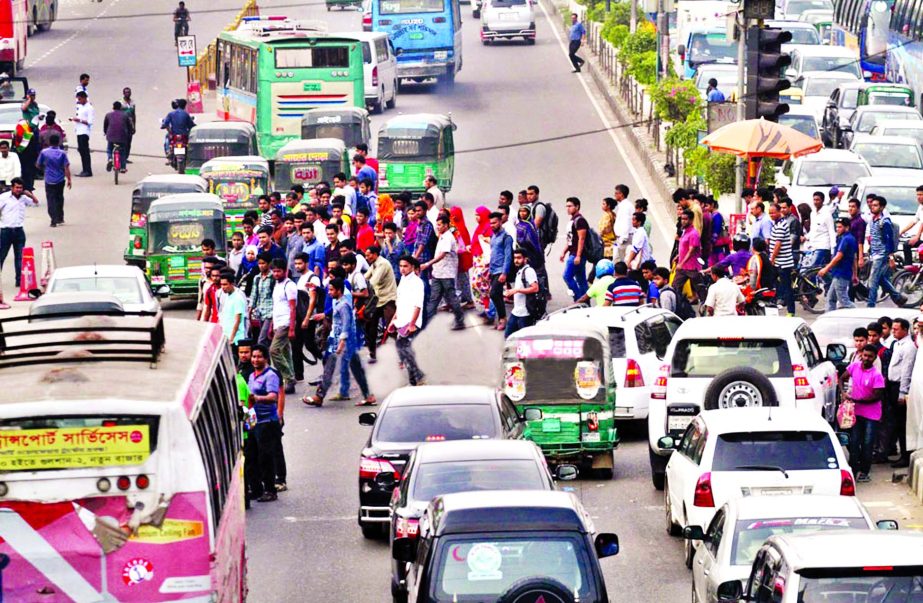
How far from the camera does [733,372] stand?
17.2 meters

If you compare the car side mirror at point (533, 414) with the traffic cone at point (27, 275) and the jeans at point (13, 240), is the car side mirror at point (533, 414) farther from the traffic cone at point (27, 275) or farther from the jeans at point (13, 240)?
the jeans at point (13, 240)

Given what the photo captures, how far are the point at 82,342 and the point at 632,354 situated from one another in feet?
31.9

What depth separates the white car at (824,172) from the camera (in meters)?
31.3

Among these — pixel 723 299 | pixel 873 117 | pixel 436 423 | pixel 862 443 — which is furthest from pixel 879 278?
pixel 873 117

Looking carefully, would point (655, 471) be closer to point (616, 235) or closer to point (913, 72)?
point (616, 235)

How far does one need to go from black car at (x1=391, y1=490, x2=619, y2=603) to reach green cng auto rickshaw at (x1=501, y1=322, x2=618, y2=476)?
7008mm

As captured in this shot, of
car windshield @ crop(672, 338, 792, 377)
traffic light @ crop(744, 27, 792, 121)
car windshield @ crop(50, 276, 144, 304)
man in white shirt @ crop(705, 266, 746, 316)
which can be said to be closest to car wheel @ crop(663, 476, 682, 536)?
car windshield @ crop(672, 338, 792, 377)

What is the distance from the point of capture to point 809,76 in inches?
1766

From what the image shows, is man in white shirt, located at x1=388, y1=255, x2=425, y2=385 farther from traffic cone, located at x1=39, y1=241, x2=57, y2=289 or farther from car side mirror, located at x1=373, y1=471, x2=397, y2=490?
traffic cone, located at x1=39, y1=241, x2=57, y2=289

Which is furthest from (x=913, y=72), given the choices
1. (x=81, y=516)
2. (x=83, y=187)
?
(x=81, y=516)

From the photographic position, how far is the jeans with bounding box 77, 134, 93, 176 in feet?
135

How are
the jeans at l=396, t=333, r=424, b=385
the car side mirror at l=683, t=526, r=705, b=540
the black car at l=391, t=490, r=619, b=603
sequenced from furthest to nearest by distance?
the jeans at l=396, t=333, r=424, b=385, the car side mirror at l=683, t=526, r=705, b=540, the black car at l=391, t=490, r=619, b=603

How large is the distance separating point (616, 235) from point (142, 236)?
8.10 meters

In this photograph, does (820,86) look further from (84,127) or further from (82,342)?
(82,342)
